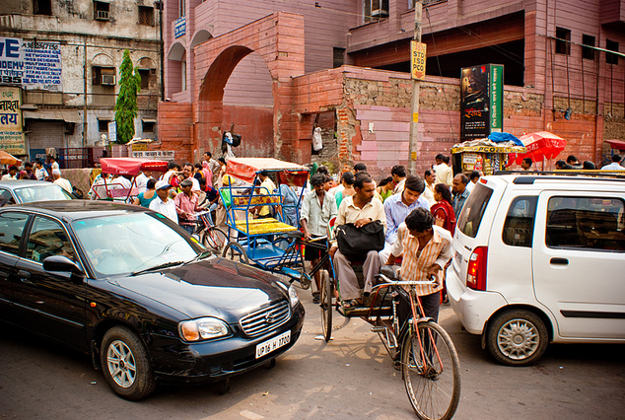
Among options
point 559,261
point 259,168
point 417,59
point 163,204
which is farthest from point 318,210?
point 417,59

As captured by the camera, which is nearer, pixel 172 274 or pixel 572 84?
pixel 172 274

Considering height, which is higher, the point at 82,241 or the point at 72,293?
the point at 82,241

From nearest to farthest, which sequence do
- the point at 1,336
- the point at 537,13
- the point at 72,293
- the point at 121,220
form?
1. the point at 72,293
2. the point at 121,220
3. the point at 1,336
4. the point at 537,13

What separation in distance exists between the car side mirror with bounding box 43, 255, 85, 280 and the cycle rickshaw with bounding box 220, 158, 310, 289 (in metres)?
3.09

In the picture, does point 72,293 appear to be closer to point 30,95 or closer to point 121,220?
point 121,220

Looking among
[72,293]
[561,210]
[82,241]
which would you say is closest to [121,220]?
[82,241]

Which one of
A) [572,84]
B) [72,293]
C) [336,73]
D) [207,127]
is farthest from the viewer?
[207,127]

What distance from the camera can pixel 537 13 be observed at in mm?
17781

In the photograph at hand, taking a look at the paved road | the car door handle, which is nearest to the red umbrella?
the paved road

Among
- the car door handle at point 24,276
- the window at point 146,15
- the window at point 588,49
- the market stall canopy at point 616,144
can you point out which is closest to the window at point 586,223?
the car door handle at point 24,276

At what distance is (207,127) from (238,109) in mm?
1975

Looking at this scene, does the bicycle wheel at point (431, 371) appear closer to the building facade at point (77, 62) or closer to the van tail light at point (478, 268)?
the van tail light at point (478, 268)

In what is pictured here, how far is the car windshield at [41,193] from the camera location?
988 centimetres

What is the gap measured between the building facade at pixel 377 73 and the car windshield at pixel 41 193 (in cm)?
789
